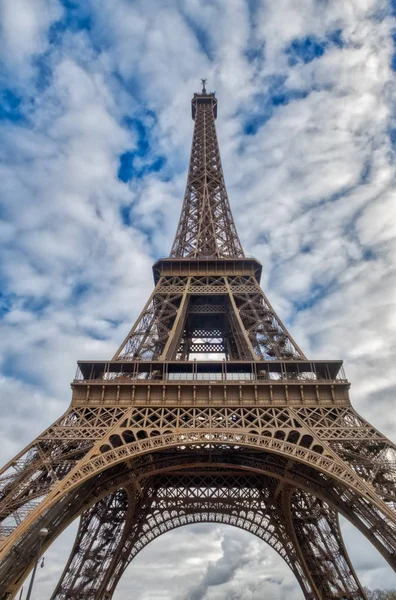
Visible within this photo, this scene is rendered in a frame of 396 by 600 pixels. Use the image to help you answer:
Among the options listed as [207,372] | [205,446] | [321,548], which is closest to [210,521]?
[321,548]

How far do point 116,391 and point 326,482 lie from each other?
37.1 ft

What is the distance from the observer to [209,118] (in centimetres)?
4800

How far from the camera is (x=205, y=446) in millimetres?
24531

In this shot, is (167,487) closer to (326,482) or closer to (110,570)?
(110,570)

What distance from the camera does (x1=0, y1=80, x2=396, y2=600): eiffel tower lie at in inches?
717

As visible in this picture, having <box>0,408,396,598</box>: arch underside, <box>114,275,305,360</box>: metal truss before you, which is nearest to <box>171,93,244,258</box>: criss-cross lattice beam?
<box>114,275,305,360</box>: metal truss

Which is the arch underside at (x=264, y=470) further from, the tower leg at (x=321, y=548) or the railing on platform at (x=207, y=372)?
the tower leg at (x=321, y=548)

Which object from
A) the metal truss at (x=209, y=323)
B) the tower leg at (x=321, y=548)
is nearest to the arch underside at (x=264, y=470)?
the metal truss at (x=209, y=323)

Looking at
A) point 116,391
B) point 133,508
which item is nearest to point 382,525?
point 116,391

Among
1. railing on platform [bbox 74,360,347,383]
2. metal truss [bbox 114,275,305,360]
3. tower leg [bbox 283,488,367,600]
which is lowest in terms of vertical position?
tower leg [bbox 283,488,367,600]

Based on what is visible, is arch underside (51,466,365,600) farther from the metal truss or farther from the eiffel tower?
the metal truss

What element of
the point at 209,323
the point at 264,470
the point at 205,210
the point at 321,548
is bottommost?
the point at 321,548

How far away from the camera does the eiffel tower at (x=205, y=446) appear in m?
18.2

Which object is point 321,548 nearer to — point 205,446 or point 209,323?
point 205,446
